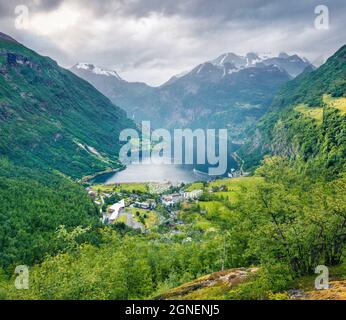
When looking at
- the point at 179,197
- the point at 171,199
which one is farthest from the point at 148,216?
the point at 179,197

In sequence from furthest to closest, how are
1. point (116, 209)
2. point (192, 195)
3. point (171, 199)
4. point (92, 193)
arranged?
point (92, 193) < point (171, 199) < point (192, 195) < point (116, 209)

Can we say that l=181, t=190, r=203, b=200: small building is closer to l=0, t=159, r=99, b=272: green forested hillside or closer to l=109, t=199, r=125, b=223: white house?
l=109, t=199, r=125, b=223: white house

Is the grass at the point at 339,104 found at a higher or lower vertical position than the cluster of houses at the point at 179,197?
higher

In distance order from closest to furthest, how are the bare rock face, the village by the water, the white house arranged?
the bare rock face → the village by the water → the white house

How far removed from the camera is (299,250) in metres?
26.8

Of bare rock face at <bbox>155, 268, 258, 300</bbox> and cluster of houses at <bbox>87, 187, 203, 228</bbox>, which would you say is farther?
cluster of houses at <bbox>87, 187, 203, 228</bbox>

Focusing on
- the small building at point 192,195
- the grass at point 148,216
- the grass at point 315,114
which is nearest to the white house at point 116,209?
the grass at point 148,216

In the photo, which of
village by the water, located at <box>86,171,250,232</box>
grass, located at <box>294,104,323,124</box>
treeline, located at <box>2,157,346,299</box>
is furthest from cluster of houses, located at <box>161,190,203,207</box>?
treeline, located at <box>2,157,346,299</box>

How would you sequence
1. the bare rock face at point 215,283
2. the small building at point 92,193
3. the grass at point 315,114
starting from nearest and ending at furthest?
1. the bare rock face at point 215,283
2. the grass at point 315,114
3. the small building at point 92,193

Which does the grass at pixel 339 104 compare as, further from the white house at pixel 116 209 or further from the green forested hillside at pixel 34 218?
the green forested hillside at pixel 34 218

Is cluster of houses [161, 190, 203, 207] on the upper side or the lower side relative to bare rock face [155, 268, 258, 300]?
upper

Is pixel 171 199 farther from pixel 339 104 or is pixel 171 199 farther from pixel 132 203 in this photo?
pixel 339 104

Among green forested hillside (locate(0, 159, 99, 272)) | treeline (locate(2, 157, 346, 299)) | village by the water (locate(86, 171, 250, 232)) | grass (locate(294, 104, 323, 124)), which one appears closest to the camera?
treeline (locate(2, 157, 346, 299))
